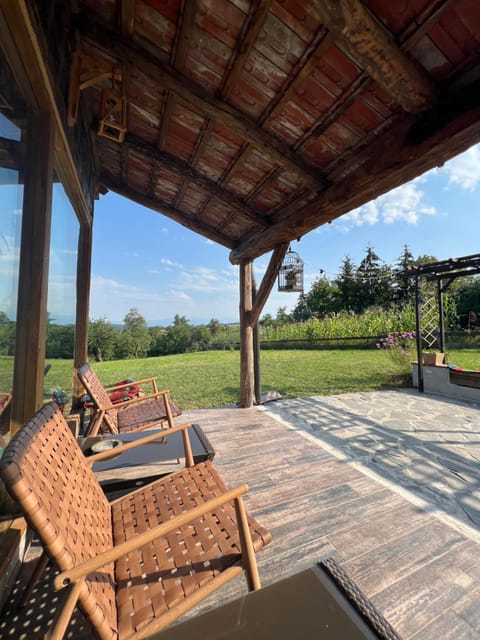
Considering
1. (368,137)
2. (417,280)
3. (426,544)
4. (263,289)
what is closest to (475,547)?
(426,544)

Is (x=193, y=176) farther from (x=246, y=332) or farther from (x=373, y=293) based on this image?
(x=373, y=293)

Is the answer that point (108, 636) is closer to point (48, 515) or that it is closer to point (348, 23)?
point (48, 515)

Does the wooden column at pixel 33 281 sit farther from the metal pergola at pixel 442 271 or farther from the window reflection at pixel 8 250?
the metal pergola at pixel 442 271

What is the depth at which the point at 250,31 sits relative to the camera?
173cm

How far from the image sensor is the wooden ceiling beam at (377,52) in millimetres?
1393

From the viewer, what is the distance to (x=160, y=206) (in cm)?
416

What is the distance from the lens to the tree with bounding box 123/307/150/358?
539 inches

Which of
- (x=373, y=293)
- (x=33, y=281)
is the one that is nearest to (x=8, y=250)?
(x=33, y=281)

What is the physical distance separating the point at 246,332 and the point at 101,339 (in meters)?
8.84

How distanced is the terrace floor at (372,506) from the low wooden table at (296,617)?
0.71m

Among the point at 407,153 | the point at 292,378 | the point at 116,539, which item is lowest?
the point at 292,378

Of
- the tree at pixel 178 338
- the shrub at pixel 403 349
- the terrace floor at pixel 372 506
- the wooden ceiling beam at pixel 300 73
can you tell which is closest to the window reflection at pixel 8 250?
the terrace floor at pixel 372 506

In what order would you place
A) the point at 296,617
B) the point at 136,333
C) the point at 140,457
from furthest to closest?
the point at 136,333 < the point at 140,457 < the point at 296,617

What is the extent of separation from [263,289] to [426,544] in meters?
3.01
